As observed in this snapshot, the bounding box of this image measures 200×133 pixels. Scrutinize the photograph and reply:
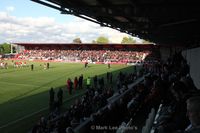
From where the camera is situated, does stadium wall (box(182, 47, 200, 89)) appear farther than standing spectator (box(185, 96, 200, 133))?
Yes

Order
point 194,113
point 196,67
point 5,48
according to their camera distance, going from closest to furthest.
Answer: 1. point 194,113
2. point 196,67
3. point 5,48

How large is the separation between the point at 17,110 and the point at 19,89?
1002 centimetres

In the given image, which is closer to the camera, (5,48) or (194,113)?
(194,113)

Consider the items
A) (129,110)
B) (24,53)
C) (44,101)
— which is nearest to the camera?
(129,110)

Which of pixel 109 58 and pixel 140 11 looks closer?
pixel 140 11

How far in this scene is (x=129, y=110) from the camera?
9.48 m

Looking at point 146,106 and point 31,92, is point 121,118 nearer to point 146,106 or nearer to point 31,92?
point 146,106

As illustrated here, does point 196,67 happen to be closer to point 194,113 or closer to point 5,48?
point 194,113

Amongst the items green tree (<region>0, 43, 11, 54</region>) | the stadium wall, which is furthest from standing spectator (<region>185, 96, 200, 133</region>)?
green tree (<region>0, 43, 11, 54</region>)

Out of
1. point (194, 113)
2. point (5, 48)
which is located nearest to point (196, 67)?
point (194, 113)

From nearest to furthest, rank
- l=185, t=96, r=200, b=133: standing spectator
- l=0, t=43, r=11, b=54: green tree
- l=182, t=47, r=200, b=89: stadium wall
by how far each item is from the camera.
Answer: l=185, t=96, r=200, b=133: standing spectator < l=182, t=47, r=200, b=89: stadium wall < l=0, t=43, r=11, b=54: green tree

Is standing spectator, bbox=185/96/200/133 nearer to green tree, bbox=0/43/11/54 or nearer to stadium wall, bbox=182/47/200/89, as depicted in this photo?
stadium wall, bbox=182/47/200/89

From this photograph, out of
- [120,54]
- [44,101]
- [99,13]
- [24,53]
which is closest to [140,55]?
[120,54]

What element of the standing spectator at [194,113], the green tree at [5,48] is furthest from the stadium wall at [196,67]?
the green tree at [5,48]
